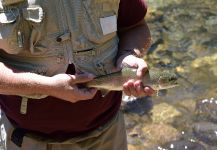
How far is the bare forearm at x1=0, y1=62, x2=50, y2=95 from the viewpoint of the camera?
2414 mm

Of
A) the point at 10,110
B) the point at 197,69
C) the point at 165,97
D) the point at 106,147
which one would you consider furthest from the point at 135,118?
the point at 10,110

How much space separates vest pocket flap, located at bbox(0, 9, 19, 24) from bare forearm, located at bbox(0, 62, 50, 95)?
218 mm

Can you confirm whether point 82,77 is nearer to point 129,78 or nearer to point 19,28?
point 129,78

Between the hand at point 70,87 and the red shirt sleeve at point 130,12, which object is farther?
the red shirt sleeve at point 130,12

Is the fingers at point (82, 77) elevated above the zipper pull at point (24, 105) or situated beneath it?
elevated above

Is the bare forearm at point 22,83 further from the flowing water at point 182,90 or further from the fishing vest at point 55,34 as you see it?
the flowing water at point 182,90

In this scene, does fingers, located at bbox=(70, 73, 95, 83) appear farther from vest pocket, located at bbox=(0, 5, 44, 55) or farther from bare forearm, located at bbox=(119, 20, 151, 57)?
bare forearm, located at bbox=(119, 20, 151, 57)

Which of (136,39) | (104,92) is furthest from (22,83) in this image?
(136,39)

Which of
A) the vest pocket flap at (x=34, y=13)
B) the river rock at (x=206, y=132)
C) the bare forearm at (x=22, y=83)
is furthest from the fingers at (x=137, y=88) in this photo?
the river rock at (x=206, y=132)

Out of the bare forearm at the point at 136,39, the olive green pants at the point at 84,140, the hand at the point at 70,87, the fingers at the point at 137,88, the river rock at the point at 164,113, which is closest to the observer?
the hand at the point at 70,87

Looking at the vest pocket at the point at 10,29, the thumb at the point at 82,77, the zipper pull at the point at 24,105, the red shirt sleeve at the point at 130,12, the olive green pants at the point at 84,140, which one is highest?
the vest pocket at the point at 10,29

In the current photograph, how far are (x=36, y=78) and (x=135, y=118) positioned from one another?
280 cm

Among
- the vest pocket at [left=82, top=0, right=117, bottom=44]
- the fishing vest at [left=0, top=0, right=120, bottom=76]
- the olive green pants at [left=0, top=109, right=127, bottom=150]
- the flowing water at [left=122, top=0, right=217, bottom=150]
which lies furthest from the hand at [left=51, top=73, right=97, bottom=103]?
the flowing water at [left=122, top=0, right=217, bottom=150]

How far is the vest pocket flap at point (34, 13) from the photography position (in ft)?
7.97
